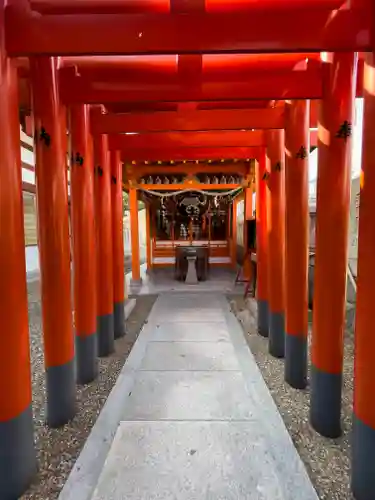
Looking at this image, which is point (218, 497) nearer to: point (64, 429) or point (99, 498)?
point (99, 498)

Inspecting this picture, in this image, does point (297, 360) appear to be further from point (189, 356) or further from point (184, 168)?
point (184, 168)

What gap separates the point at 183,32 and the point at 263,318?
4.20 m

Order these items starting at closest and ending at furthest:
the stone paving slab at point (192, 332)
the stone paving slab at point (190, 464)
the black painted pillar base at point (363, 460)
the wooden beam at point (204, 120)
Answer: the black painted pillar base at point (363, 460)
the stone paving slab at point (190, 464)
the wooden beam at point (204, 120)
the stone paving slab at point (192, 332)

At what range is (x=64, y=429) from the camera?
8.76ft

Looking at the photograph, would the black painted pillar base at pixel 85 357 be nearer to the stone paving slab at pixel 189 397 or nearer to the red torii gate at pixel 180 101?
the red torii gate at pixel 180 101

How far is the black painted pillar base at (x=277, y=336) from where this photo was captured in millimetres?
4121

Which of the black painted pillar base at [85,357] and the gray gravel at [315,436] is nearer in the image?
the gray gravel at [315,436]

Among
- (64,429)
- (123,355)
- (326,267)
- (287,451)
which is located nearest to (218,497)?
(287,451)

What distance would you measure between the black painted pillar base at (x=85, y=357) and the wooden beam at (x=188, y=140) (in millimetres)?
2572

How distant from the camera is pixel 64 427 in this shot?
270 centimetres

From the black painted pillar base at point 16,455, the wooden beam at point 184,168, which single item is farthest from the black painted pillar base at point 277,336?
the wooden beam at point 184,168

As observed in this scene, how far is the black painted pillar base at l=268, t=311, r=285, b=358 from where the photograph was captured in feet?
13.5

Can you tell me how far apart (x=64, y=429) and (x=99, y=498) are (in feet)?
2.92

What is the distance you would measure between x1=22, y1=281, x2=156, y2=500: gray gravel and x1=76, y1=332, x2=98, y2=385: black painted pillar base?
100mm
